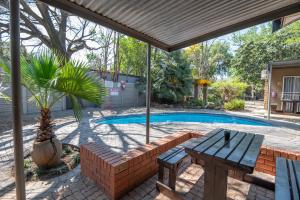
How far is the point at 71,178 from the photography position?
2840 millimetres

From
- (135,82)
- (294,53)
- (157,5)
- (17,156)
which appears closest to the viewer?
(17,156)

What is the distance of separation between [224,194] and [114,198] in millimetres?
1324

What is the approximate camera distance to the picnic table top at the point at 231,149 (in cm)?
171

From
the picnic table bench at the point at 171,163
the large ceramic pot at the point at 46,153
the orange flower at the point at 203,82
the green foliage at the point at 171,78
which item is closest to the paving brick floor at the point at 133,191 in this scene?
the picnic table bench at the point at 171,163

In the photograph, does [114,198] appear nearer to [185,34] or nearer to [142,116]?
[185,34]

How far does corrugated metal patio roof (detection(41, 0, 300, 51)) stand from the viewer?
2.05 metres

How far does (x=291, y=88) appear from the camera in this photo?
10.7 m

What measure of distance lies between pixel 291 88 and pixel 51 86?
12.7 metres

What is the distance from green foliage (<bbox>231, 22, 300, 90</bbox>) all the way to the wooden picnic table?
667 inches

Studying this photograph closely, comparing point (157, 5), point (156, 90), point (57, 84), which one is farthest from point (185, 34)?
point (156, 90)

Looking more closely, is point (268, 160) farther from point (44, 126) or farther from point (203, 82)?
point (203, 82)

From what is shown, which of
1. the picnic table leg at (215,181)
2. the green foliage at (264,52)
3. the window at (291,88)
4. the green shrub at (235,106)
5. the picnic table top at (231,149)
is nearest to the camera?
the picnic table top at (231,149)

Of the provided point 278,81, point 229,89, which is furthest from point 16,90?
point 229,89

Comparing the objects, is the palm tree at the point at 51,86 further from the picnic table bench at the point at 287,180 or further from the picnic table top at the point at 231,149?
the picnic table bench at the point at 287,180
